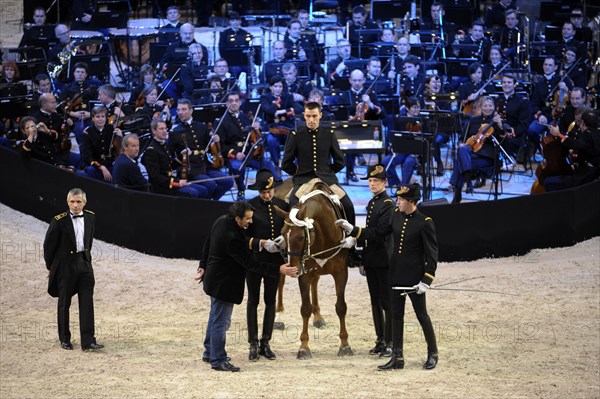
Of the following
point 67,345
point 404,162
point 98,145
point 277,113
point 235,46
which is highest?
point 235,46

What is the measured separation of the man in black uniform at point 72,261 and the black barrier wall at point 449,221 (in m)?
2.82

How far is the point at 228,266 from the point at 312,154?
1684 mm

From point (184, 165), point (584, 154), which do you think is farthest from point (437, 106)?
point (184, 165)

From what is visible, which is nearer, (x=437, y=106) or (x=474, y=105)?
(x=474, y=105)

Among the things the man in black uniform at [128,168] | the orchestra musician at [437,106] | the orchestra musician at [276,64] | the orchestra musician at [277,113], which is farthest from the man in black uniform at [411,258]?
the orchestra musician at [276,64]

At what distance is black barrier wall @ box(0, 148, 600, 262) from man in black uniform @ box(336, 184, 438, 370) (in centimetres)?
341

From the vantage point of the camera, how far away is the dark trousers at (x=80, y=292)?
10617 millimetres

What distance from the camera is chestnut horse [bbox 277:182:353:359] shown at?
32.0 feet

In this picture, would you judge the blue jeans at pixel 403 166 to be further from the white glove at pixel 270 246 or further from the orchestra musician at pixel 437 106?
the white glove at pixel 270 246

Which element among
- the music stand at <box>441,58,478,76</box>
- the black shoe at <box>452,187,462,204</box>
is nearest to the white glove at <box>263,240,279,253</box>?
the black shoe at <box>452,187,462,204</box>

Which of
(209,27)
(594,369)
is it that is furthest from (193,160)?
(209,27)

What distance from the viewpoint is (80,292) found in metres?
10.7

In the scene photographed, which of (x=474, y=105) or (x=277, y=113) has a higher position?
(x=474, y=105)

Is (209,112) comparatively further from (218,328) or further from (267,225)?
(218,328)
